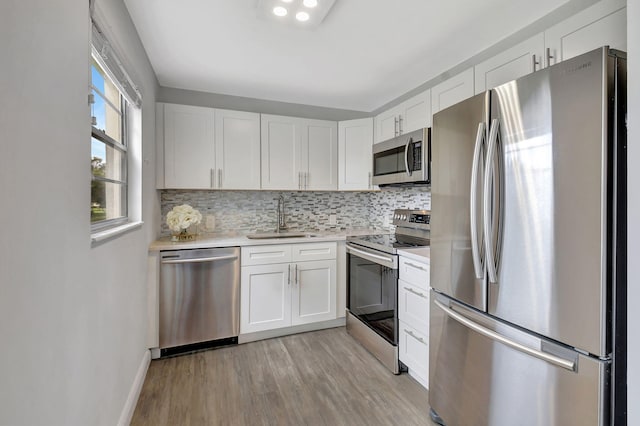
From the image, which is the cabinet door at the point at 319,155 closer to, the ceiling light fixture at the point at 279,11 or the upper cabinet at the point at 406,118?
the upper cabinet at the point at 406,118

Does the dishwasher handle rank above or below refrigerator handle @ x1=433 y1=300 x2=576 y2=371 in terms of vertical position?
above

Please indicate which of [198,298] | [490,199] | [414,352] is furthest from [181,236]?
[490,199]

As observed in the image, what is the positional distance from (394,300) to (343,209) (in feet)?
5.28

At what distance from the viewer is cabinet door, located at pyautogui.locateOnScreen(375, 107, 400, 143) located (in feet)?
9.43

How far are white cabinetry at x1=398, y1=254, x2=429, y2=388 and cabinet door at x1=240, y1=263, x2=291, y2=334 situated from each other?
1064 millimetres

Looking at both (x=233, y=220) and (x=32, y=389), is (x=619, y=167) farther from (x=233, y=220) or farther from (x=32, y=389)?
(x=233, y=220)

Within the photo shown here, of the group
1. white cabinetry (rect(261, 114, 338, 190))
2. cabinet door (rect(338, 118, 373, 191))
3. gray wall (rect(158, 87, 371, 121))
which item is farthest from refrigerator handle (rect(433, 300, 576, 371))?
gray wall (rect(158, 87, 371, 121))

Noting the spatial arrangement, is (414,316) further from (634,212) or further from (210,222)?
(210,222)

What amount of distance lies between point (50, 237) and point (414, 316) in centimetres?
194

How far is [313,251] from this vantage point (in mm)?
Answer: 2902

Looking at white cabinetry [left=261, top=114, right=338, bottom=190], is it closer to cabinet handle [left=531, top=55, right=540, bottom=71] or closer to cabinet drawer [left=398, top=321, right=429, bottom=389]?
cabinet drawer [left=398, top=321, right=429, bottom=389]

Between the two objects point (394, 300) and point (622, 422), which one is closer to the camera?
point (622, 422)

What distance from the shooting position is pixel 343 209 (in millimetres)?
3689

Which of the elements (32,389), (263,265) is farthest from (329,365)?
(32,389)
